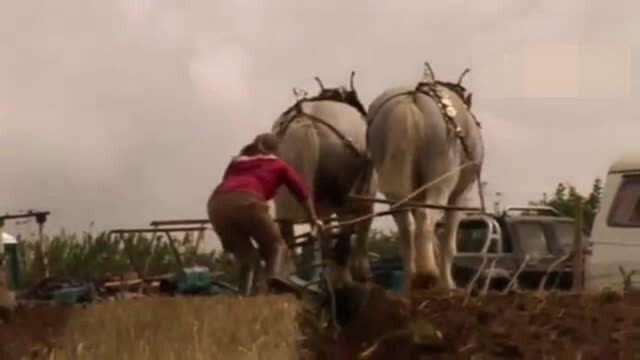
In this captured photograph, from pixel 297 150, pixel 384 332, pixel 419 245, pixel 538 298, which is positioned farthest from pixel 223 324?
pixel 297 150

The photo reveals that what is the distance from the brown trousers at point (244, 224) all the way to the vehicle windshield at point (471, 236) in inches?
238

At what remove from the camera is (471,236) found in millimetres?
15758

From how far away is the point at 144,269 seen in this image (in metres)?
12.1

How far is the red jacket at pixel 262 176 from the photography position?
9.64 meters

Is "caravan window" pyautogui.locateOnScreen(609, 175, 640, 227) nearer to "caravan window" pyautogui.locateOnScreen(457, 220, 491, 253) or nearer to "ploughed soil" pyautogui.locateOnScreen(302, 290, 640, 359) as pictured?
"caravan window" pyautogui.locateOnScreen(457, 220, 491, 253)

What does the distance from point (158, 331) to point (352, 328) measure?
1.01m

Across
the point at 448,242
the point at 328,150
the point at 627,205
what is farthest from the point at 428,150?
the point at 627,205

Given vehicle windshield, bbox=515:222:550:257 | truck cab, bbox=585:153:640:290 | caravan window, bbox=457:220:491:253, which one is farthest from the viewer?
caravan window, bbox=457:220:491:253

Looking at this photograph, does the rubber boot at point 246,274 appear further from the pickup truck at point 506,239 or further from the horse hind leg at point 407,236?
the pickup truck at point 506,239

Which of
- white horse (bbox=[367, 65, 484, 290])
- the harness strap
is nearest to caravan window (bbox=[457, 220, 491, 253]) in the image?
the harness strap

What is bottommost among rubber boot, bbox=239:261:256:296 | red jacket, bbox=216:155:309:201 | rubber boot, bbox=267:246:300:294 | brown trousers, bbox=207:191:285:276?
rubber boot, bbox=239:261:256:296

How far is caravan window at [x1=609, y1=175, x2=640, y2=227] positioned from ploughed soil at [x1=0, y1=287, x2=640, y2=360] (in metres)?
5.49

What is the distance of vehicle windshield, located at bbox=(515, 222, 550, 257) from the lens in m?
15.3

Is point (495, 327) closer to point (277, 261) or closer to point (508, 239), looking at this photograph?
point (277, 261)
